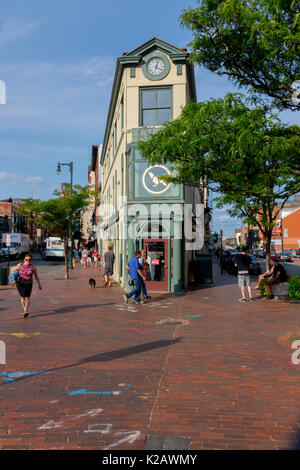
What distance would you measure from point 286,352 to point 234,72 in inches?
233

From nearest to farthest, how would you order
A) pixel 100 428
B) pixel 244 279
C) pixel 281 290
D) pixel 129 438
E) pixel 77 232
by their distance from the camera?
pixel 129 438, pixel 100 428, pixel 244 279, pixel 281 290, pixel 77 232

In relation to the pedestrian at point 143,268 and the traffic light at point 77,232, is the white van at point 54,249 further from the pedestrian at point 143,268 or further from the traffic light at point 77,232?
the pedestrian at point 143,268

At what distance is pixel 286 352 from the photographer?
23.7 feet

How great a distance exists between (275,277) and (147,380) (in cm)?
917

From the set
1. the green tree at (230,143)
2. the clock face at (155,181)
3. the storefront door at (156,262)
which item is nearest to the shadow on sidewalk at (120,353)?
the green tree at (230,143)

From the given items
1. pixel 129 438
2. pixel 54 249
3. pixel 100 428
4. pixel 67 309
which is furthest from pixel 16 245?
pixel 129 438

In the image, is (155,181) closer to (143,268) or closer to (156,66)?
(143,268)

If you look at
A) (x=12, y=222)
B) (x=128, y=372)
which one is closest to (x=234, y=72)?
(x=128, y=372)

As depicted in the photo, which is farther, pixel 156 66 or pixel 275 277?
pixel 156 66

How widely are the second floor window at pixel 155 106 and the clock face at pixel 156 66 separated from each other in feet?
2.15

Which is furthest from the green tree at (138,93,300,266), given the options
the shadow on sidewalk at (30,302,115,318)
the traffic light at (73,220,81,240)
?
the traffic light at (73,220,81,240)

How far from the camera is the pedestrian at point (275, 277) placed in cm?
1382

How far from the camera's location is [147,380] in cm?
584
